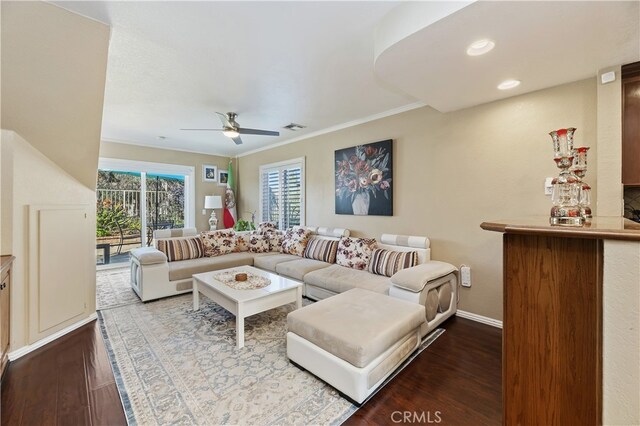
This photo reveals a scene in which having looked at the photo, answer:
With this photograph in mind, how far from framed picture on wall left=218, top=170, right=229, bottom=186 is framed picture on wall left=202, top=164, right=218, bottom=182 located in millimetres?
100

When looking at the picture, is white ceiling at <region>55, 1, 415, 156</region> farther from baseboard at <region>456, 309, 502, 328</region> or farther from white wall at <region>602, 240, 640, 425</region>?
baseboard at <region>456, 309, 502, 328</region>

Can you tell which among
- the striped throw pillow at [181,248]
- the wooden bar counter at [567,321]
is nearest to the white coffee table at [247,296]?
the striped throw pillow at [181,248]

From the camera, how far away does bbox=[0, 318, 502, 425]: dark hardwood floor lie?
1.64 m

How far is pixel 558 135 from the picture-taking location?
4.15 ft

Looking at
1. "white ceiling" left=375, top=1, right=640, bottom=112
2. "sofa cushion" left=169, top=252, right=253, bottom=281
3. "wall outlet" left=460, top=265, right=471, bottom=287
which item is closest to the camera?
"white ceiling" left=375, top=1, right=640, bottom=112

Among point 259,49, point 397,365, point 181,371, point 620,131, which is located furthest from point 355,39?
point 181,371

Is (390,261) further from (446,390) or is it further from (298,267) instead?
(446,390)

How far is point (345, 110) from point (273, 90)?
111 cm

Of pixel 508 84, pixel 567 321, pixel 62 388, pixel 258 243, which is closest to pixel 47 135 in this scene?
pixel 62 388

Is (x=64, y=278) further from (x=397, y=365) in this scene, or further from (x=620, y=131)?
(x=620, y=131)

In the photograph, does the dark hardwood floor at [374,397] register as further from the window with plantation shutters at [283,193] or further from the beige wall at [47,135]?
the window with plantation shutters at [283,193]

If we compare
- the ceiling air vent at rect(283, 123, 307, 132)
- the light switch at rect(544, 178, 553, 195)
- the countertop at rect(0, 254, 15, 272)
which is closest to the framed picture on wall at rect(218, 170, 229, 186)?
the ceiling air vent at rect(283, 123, 307, 132)

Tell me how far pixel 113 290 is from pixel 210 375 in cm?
306

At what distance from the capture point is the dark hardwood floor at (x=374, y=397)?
164cm
